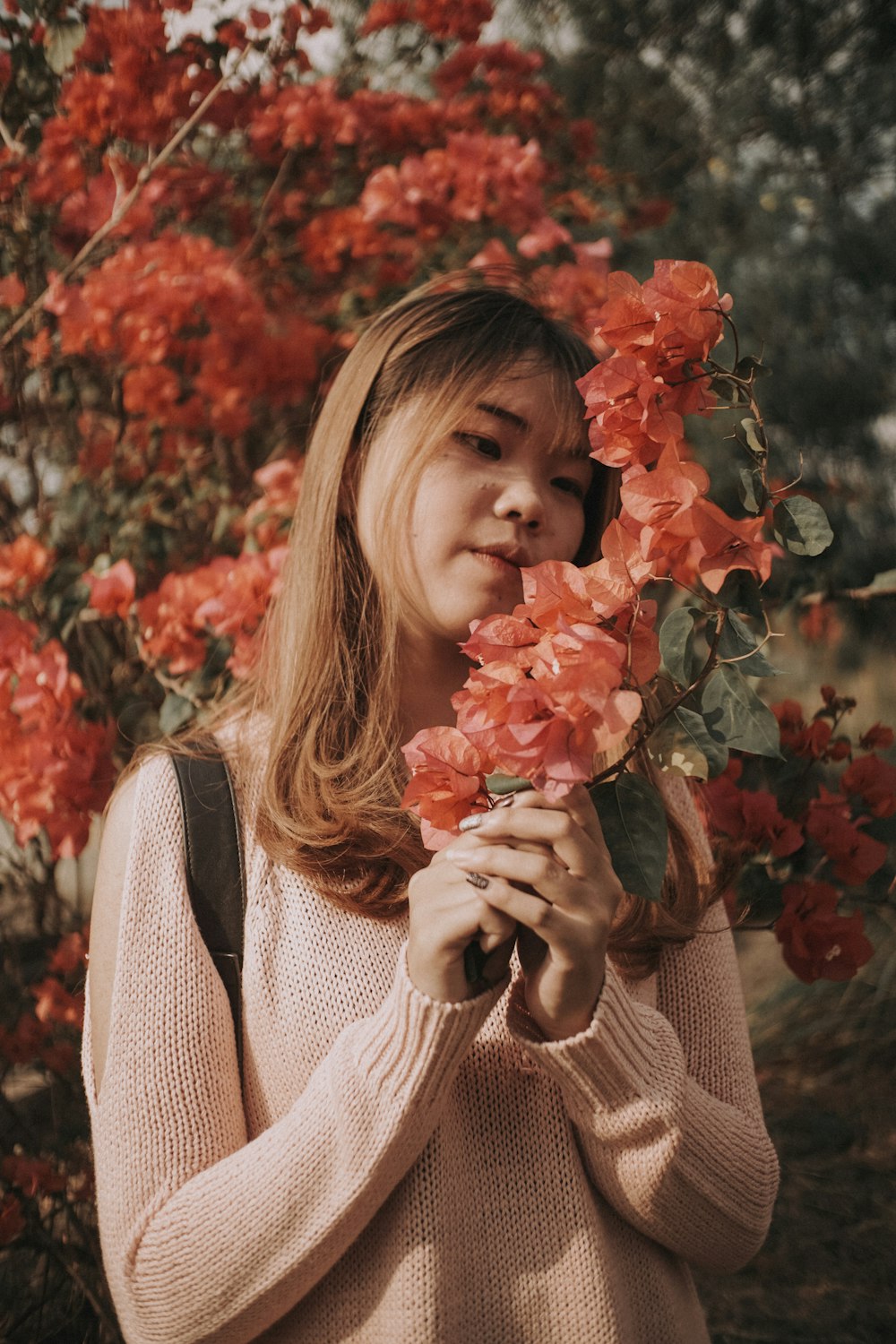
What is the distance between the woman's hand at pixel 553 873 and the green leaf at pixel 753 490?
0.86 feet

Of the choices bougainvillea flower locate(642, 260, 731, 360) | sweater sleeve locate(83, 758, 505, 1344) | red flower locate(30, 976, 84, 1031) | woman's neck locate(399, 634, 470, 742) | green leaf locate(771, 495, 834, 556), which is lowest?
red flower locate(30, 976, 84, 1031)

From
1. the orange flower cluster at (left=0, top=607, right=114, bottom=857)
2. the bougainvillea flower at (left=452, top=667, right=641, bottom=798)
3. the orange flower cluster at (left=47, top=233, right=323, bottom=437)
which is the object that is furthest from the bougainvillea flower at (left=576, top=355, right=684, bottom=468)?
the orange flower cluster at (left=47, top=233, right=323, bottom=437)

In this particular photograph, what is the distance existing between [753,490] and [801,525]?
0.05m

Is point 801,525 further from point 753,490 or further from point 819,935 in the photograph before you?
point 819,935

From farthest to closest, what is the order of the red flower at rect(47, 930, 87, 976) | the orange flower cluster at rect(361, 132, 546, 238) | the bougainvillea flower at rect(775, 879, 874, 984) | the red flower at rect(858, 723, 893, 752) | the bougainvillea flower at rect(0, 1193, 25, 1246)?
1. the orange flower cluster at rect(361, 132, 546, 238)
2. the red flower at rect(47, 930, 87, 976)
3. the bougainvillea flower at rect(0, 1193, 25, 1246)
4. the red flower at rect(858, 723, 893, 752)
5. the bougainvillea flower at rect(775, 879, 874, 984)

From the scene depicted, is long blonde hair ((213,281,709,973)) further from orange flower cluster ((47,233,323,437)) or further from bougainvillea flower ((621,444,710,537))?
orange flower cluster ((47,233,323,437))

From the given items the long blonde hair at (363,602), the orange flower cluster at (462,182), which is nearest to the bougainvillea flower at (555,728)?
the long blonde hair at (363,602)

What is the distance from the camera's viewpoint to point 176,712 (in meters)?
1.66

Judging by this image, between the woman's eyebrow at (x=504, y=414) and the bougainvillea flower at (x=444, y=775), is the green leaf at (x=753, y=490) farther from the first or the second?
the woman's eyebrow at (x=504, y=414)

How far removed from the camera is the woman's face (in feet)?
3.95

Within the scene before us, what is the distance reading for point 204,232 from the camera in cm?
265

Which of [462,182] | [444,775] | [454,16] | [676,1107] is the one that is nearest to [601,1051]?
[676,1107]

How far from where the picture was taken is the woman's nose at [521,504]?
1200mm

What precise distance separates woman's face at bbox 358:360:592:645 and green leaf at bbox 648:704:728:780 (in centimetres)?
41
